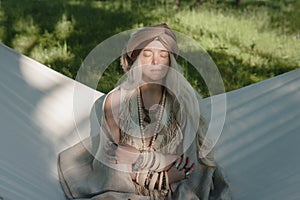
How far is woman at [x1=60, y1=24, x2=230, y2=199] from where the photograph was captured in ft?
7.14

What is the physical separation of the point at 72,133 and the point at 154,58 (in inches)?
29.9

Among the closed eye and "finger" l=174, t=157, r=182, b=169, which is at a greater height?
the closed eye

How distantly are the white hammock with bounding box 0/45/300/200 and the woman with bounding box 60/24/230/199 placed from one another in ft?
0.66

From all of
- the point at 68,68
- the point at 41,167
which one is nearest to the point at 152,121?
the point at 41,167

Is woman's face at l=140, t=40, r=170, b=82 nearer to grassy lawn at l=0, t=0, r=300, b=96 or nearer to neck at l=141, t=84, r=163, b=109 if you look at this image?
neck at l=141, t=84, r=163, b=109

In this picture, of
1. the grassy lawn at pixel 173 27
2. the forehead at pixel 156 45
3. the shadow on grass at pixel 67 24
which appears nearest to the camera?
the forehead at pixel 156 45

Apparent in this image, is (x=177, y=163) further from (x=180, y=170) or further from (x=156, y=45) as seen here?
(x=156, y=45)

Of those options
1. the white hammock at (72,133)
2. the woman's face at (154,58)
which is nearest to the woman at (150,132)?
the woman's face at (154,58)

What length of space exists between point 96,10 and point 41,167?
403 centimetres

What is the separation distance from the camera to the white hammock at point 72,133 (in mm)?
2350

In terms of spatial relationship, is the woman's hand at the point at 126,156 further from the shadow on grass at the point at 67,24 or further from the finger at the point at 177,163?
the shadow on grass at the point at 67,24

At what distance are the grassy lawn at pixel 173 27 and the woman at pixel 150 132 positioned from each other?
71.7 inches

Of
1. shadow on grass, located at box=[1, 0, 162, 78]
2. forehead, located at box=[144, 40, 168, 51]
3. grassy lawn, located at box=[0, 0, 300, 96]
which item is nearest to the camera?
forehead, located at box=[144, 40, 168, 51]

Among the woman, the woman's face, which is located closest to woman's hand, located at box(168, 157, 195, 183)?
the woman
